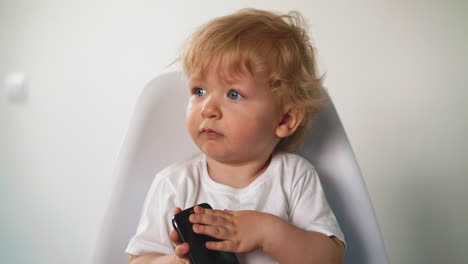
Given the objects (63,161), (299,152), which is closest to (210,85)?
(299,152)

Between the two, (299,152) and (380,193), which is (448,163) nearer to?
(380,193)

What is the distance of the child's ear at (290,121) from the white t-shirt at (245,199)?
5cm

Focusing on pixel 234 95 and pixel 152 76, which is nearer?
pixel 234 95

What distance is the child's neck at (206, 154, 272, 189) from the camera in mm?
837

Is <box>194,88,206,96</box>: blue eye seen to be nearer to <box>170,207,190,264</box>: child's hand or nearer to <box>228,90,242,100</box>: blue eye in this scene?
<box>228,90,242,100</box>: blue eye

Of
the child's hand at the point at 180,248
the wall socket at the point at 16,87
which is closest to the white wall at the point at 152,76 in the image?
the wall socket at the point at 16,87

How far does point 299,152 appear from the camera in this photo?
948 mm

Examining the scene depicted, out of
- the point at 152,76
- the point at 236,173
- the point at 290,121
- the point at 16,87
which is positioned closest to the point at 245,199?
the point at 236,173

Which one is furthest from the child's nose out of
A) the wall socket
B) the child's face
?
the wall socket

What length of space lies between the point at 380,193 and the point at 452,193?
0.20 metres

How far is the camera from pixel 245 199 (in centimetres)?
81

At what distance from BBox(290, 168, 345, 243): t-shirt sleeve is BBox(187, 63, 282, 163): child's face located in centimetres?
11

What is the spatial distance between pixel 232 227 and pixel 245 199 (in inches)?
4.2

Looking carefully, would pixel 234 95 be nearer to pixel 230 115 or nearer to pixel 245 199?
pixel 230 115
